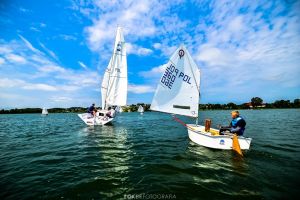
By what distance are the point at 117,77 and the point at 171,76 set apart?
19.8 meters

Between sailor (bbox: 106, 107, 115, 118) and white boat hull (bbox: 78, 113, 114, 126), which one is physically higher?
sailor (bbox: 106, 107, 115, 118)

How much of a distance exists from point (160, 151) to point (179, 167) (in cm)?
438

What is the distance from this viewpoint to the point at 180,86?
60.5 ft

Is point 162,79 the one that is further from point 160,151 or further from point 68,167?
point 68,167

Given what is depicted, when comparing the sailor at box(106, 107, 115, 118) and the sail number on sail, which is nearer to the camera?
the sail number on sail

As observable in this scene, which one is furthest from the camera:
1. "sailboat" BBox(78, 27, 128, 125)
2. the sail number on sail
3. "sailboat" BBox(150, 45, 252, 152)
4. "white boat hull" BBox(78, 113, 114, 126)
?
"sailboat" BBox(78, 27, 128, 125)

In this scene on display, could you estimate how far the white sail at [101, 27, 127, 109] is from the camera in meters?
36.1

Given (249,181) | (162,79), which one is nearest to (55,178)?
(249,181)

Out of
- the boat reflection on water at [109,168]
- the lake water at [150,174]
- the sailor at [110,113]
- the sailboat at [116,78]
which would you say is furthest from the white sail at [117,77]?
the lake water at [150,174]

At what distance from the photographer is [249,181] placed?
9.20m

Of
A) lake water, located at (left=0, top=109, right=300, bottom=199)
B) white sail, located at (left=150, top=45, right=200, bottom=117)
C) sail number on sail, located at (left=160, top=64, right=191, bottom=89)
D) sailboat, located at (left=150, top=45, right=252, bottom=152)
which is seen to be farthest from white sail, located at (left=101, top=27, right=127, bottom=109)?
lake water, located at (left=0, top=109, right=300, bottom=199)

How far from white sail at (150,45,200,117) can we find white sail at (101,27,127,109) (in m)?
18.6

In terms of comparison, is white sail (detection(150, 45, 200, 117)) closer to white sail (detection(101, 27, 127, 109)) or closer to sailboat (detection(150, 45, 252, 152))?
sailboat (detection(150, 45, 252, 152))

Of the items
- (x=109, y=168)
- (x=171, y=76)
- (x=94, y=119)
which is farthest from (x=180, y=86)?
(x=94, y=119)
